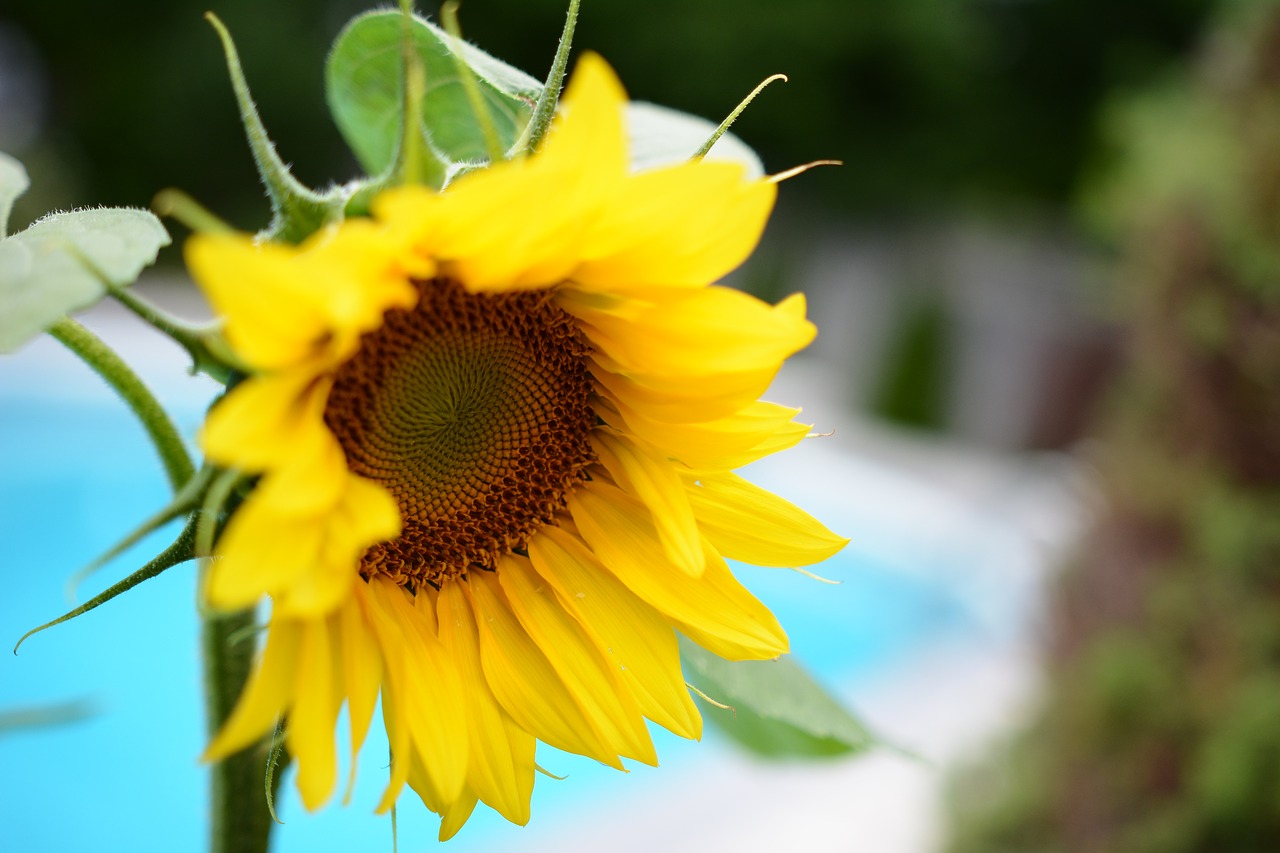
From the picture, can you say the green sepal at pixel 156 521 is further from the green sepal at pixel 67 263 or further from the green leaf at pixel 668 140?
the green leaf at pixel 668 140

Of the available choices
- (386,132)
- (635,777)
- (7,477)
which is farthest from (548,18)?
(386,132)

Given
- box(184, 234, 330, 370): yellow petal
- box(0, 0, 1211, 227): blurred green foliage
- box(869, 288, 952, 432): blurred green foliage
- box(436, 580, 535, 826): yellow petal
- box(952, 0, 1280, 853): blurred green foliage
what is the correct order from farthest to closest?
box(869, 288, 952, 432): blurred green foliage
box(0, 0, 1211, 227): blurred green foliage
box(952, 0, 1280, 853): blurred green foliage
box(436, 580, 535, 826): yellow petal
box(184, 234, 330, 370): yellow petal

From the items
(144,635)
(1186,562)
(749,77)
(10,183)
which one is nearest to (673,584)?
(10,183)

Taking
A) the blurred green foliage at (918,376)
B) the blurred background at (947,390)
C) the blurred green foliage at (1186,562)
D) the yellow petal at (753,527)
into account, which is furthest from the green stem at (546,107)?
the blurred green foliage at (918,376)

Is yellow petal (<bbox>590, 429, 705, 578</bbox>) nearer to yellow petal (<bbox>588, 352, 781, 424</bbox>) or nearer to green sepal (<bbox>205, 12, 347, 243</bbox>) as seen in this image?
yellow petal (<bbox>588, 352, 781, 424</bbox>)

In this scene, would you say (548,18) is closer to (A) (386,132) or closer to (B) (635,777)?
(B) (635,777)

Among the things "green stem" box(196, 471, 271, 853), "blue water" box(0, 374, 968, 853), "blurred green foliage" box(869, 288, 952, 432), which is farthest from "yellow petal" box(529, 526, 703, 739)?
"blurred green foliage" box(869, 288, 952, 432)
